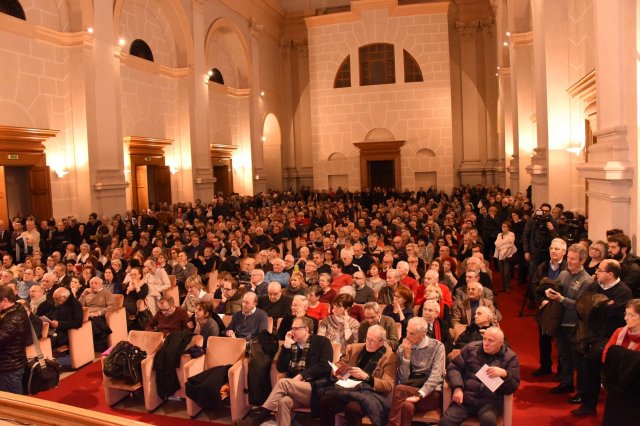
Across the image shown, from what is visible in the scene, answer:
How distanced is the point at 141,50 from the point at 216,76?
540 cm

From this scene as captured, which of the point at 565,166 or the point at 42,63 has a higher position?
the point at 42,63

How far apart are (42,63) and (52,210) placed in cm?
385

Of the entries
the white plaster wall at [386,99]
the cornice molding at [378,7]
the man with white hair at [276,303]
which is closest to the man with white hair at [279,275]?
the man with white hair at [276,303]

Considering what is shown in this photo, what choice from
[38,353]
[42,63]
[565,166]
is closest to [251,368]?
[38,353]

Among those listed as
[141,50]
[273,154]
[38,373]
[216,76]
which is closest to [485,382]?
[38,373]

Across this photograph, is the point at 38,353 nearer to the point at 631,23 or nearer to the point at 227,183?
the point at 631,23

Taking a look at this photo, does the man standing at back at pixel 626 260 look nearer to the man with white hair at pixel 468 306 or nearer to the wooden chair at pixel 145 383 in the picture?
the man with white hair at pixel 468 306

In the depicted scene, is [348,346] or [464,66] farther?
[464,66]

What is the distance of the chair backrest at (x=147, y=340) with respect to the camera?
22.0 feet

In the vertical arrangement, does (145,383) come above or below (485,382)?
below

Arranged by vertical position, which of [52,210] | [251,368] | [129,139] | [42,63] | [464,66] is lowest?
[251,368]

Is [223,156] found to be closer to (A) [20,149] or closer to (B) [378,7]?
(B) [378,7]

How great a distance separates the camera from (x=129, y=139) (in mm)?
17812

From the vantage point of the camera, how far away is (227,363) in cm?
632
